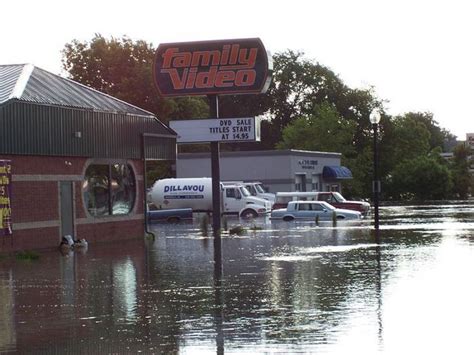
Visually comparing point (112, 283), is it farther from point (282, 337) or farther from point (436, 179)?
point (436, 179)

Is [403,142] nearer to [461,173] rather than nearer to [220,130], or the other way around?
[461,173]

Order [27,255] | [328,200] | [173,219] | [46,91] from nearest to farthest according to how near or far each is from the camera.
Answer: [27,255] → [46,91] → [173,219] → [328,200]

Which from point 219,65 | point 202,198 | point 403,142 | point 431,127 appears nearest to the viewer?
point 219,65

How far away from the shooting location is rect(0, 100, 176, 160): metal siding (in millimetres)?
29281

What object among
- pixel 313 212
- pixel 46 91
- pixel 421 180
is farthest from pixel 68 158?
pixel 421 180

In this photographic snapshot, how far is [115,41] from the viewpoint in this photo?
81625mm

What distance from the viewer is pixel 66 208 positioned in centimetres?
3316

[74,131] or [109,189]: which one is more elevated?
[74,131]

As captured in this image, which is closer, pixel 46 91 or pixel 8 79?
pixel 46 91

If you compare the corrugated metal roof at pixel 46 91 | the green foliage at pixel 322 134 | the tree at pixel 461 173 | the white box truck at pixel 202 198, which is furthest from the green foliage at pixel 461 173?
the corrugated metal roof at pixel 46 91

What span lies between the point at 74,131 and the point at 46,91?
5.71 feet

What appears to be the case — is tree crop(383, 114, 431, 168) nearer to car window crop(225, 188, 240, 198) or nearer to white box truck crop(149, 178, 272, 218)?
white box truck crop(149, 178, 272, 218)

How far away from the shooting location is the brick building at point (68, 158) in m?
29.8

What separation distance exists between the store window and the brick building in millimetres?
38
